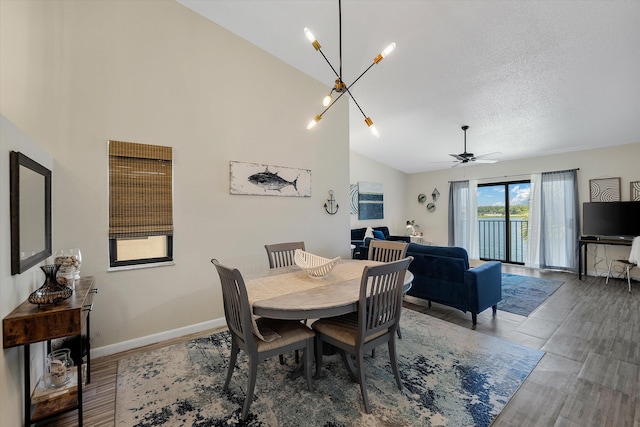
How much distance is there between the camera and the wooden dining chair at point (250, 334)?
1682 millimetres

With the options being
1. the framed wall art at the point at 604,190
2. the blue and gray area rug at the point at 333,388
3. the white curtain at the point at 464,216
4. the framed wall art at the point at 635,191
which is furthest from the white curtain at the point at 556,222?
the blue and gray area rug at the point at 333,388

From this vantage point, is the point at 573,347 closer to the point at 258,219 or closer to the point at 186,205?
the point at 258,219

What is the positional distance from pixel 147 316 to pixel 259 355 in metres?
1.70

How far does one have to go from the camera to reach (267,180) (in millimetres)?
3535

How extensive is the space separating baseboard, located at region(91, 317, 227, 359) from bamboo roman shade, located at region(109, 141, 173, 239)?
3.38 feet

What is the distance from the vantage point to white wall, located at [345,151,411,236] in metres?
6.91

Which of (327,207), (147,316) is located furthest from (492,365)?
(147,316)

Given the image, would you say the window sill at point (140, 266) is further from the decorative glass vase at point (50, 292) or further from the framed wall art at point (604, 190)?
the framed wall art at point (604, 190)

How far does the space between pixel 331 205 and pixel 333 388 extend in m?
2.59

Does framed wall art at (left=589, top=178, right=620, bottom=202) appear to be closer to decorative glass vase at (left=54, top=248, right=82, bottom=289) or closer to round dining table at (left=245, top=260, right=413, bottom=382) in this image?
round dining table at (left=245, top=260, right=413, bottom=382)

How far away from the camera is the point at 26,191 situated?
167cm

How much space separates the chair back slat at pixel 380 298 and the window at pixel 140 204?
86.3 inches

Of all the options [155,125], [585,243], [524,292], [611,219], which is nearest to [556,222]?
[585,243]

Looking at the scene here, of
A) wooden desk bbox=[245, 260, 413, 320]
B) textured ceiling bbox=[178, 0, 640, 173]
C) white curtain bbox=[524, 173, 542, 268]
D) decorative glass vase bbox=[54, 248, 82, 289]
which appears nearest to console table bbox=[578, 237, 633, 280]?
white curtain bbox=[524, 173, 542, 268]
